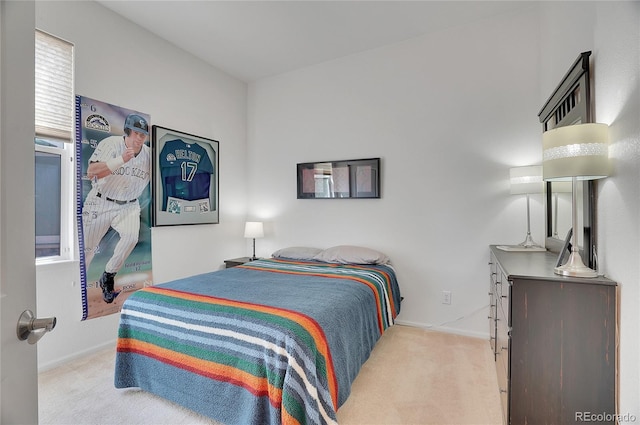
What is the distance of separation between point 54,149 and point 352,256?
2.69 m

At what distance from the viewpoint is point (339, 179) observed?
3576 millimetres

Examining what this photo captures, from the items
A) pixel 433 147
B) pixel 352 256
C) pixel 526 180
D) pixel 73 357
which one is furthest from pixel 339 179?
pixel 73 357

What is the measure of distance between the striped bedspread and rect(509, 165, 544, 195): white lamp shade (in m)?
1.57

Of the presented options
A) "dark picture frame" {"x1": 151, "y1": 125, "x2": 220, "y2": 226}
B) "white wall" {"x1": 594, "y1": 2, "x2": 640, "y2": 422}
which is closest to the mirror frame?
"white wall" {"x1": 594, "y1": 2, "x2": 640, "y2": 422}

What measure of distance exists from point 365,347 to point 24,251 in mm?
1960

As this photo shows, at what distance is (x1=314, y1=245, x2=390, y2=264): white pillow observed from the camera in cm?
308

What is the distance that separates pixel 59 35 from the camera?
2.34 metres

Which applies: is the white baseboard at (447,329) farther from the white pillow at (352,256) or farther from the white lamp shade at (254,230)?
the white lamp shade at (254,230)

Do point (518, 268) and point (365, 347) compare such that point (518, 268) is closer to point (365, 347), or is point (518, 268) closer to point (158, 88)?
point (365, 347)

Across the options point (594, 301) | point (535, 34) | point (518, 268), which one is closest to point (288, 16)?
point (535, 34)

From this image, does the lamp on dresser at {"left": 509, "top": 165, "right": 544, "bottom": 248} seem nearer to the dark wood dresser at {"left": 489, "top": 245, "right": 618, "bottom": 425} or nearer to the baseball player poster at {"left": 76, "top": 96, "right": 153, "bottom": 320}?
the dark wood dresser at {"left": 489, "top": 245, "right": 618, "bottom": 425}

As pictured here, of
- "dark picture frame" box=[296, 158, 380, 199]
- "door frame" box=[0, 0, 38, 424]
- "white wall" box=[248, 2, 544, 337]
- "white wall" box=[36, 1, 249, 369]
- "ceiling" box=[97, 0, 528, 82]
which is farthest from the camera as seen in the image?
"dark picture frame" box=[296, 158, 380, 199]

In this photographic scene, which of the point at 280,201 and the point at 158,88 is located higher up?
the point at 158,88

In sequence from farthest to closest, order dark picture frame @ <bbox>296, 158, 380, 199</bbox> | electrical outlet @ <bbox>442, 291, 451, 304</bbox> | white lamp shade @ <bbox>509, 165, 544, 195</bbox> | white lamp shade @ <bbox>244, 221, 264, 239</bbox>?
white lamp shade @ <bbox>244, 221, 264, 239</bbox> < dark picture frame @ <bbox>296, 158, 380, 199</bbox> < electrical outlet @ <bbox>442, 291, 451, 304</bbox> < white lamp shade @ <bbox>509, 165, 544, 195</bbox>
